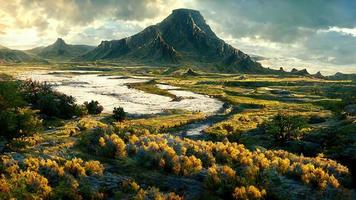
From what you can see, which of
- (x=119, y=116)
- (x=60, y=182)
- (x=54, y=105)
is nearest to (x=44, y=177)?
(x=60, y=182)

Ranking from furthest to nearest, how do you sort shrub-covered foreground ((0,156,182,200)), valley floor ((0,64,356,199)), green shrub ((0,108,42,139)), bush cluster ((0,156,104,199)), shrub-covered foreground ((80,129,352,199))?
1. green shrub ((0,108,42,139))
2. shrub-covered foreground ((80,129,352,199))
3. valley floor ((0,64,356,199))
4. shrub-covered foreground ((0,156,182,200))
5. bush cluster ((0,156,104,199))

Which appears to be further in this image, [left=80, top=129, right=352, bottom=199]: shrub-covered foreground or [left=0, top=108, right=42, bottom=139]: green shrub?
[left=0, top=108, right=42, bottom=139]: green shrub

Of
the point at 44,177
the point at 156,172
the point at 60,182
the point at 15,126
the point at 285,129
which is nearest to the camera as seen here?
the point at 60,182

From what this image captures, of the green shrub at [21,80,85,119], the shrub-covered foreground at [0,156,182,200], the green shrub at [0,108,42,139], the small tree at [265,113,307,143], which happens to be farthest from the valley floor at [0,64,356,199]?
the green shrub at [21,80,85,119]

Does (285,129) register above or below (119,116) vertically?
above

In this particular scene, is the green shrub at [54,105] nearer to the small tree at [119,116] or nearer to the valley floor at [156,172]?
the small tree at [119,116]

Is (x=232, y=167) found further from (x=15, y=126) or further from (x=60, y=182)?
(x=15, y=126)

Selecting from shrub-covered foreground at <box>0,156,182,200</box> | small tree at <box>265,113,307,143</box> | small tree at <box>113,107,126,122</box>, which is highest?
shrub-covered foreground at <box>0,156,182,200</box>

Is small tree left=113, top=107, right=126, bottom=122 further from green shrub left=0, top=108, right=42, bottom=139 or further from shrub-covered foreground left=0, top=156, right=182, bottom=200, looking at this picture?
shrub-covered foreground left=0, top=156, right=182, bottom=200

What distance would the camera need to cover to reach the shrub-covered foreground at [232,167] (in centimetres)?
2236

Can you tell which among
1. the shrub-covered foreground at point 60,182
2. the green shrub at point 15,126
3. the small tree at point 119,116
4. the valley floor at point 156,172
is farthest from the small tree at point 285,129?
the shrub-covered foreground at point 60,182

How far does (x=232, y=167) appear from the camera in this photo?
82.7ft

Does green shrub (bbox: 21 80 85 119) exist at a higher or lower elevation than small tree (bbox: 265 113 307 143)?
lower

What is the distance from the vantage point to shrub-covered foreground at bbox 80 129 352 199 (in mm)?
22359
